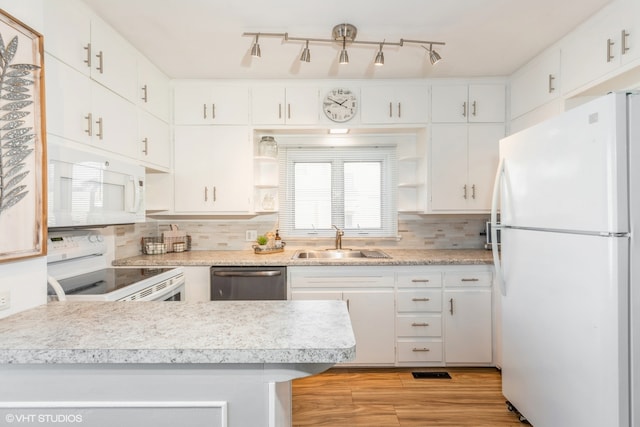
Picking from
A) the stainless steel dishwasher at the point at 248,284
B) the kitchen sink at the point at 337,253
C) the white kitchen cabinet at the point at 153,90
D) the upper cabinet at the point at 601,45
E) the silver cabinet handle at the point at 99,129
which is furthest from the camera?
the kitchen sink at the point at 337,253

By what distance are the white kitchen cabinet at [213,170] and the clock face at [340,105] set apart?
738 mm

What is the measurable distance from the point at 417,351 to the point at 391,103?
2065mm

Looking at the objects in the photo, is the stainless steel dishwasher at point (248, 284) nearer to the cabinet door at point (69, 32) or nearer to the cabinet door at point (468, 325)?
the cabinet door at point (468, 325)

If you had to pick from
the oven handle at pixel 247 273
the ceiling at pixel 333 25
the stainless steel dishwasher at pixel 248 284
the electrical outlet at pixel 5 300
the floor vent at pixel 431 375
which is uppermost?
the ceiling at pixel 333 25

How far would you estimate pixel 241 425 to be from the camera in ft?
3.12

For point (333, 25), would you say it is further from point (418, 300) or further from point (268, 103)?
point (418, 300)

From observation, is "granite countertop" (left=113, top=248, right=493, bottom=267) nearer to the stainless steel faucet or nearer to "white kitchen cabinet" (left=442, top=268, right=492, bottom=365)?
"white kitchen cabinet" (left=442, top=268, right=492, bottom=365)

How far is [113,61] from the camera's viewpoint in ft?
7.22

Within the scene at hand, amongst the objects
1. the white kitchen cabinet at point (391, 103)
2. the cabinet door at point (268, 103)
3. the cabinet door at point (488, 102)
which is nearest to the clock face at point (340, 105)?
the white kitchen cabinet at point (391, 103)

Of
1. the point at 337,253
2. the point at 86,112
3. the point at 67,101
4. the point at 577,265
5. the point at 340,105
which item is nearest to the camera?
the point at 577,265

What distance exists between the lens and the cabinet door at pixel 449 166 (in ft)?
9.89

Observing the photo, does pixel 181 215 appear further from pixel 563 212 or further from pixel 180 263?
pixel 563 212

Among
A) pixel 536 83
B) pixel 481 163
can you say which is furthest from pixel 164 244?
pixel 536 83

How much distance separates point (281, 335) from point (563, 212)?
1409 millimetres
